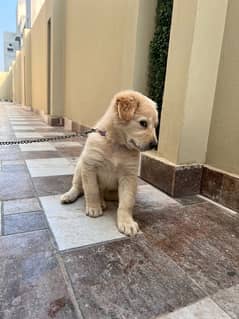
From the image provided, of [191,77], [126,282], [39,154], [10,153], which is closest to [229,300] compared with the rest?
[126,282]

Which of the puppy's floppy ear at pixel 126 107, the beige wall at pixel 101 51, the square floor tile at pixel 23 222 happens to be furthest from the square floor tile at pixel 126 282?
the beige wall at pixel 101 51

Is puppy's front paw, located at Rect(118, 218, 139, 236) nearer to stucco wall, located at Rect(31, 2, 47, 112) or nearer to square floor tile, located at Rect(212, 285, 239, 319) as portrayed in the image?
square floor tile, located at Rect(212, 285, 239, 319)

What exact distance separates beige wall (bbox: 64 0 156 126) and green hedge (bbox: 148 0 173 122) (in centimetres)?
6

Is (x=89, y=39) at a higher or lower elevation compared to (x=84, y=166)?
higher

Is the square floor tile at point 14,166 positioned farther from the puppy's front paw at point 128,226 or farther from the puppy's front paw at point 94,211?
the puppy's front paw at point 128,226

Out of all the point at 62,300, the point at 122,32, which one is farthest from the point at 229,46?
the point at 62,300

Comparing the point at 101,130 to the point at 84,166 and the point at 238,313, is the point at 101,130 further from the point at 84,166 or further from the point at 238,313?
the point at 238,313

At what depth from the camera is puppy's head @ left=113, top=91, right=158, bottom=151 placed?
119 cm

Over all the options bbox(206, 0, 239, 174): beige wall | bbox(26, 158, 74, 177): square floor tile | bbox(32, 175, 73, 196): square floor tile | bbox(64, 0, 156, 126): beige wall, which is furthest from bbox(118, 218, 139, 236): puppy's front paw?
bbox(64, 0, 156, 126): beige wall

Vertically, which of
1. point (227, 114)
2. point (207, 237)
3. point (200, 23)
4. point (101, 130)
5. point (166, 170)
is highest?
point (200, 23)

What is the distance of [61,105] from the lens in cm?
532

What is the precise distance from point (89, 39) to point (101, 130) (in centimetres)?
275

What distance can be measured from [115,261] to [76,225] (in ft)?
1.07

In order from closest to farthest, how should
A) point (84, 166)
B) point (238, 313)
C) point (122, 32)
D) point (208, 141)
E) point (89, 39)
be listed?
point (238, 313) → point (84, 166) → point (208, 141) → point (122, 32) → point (89, 39)
